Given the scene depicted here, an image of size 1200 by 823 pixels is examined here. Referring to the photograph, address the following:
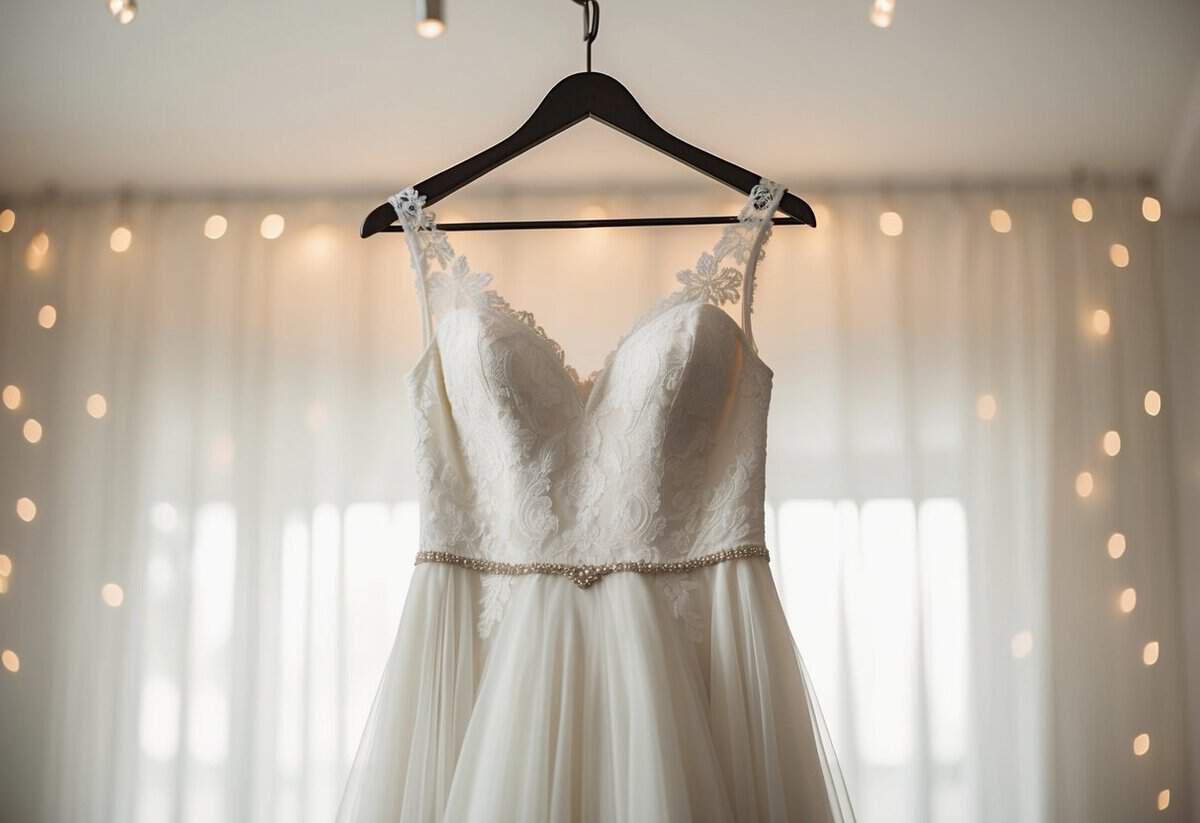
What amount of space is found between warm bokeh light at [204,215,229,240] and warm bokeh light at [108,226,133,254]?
0.70 ft

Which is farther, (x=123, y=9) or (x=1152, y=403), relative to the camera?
(x=1152, y=403)

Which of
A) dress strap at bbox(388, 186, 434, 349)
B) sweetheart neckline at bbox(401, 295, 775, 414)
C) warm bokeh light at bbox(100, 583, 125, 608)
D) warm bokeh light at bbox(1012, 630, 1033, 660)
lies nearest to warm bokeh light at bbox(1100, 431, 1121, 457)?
warm bokeh light at bbox(1012, 630, 1033, 660)

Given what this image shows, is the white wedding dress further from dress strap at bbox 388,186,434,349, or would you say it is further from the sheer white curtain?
the sheer white curtain

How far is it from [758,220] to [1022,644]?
5.61ft

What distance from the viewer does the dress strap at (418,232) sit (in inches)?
60.9

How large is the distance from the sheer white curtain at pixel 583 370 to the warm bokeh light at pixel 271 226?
0.03m

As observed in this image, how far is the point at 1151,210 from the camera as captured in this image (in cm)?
290

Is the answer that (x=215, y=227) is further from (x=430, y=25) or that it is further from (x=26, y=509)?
(x=430, y=25)

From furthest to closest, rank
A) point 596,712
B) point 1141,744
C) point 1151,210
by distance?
point 1151,210 < point 1141,744 < point 596,712

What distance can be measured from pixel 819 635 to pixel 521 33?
5.40ft

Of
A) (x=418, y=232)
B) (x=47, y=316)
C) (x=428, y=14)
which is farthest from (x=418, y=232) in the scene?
(x=47, y=316)

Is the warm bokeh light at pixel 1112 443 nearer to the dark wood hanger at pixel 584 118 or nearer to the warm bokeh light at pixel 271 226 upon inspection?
the dark wood hanger at pixel 584 118

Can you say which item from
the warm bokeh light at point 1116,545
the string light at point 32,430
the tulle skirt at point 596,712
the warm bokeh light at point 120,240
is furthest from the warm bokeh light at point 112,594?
the warm bokeh light at point 1116,545

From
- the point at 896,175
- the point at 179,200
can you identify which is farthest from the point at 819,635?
the point at 179,200
